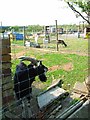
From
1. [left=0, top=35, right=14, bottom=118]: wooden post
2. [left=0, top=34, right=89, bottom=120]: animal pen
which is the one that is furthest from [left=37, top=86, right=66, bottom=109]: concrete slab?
[left=0, top=35, right=14, bottom=118]: wooden post

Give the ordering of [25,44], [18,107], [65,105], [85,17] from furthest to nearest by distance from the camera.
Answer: [25,44] < [85,17] < [65,105] < [18,107]

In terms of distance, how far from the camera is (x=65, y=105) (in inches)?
173

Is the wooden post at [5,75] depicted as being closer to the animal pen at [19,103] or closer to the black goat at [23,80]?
the animal pen at [19,103]

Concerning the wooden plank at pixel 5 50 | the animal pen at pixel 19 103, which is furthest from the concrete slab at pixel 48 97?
the wooden plank at pixel 5 50

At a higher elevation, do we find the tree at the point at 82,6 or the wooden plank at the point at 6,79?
the tree at the point at 82,6

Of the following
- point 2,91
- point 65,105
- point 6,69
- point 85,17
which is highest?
point 85,17

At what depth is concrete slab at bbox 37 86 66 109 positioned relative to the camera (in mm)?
4144

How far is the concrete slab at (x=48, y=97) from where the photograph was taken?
13.6ft

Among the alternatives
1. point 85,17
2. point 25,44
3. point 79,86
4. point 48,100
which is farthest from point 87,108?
point 25,44

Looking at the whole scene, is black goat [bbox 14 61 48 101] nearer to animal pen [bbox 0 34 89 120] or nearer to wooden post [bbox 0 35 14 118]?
animal pen [bbox 0 34 89 120]

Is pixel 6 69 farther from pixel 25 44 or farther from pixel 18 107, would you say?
pixel 25 44

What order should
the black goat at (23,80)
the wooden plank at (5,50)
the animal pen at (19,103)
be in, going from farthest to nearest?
the black goat at (23,80)
the wooden plank at (5,50)
the animal pen at (19,103)

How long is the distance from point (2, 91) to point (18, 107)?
1.60 feet

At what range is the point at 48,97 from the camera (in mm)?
4281
